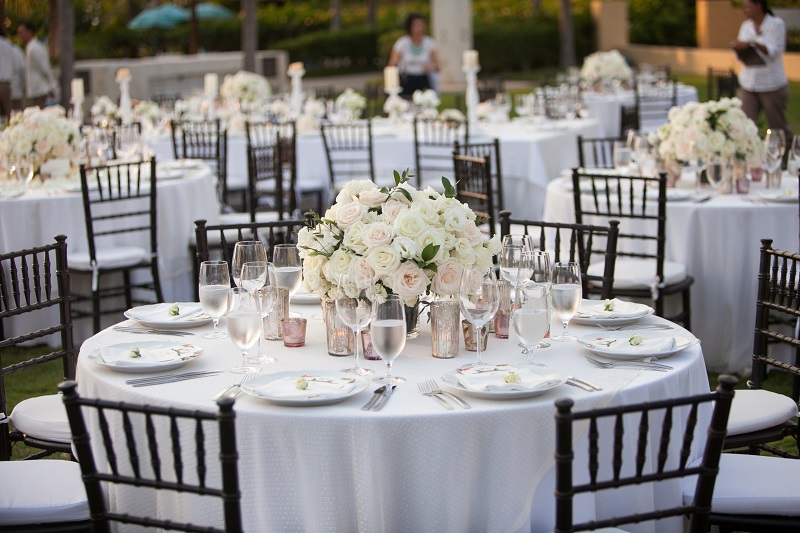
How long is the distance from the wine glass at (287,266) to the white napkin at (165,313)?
0.35 m

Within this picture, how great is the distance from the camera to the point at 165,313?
13.9 ft

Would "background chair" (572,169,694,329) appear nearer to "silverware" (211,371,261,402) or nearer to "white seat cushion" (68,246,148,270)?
"white seat cushion" (68,246,148,270)

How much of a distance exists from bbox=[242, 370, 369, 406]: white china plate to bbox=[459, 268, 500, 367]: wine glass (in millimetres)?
370

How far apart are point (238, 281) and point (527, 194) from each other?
6339 millimetres

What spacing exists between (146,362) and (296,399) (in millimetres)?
645

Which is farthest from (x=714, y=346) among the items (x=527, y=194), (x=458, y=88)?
(x=458, y=88)

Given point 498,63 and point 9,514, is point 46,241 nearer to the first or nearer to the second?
point 9,514

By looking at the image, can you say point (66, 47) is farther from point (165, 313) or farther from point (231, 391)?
point (231, 391)

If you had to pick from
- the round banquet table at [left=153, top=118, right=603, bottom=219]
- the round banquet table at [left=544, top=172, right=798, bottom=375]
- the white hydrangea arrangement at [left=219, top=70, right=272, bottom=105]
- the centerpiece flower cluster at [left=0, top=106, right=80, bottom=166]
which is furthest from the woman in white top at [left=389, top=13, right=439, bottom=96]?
the round banquet table at [left=544, top=172, right=798, bottom=375]

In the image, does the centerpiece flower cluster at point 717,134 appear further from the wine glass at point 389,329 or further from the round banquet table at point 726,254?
the wine glass at point 389,329

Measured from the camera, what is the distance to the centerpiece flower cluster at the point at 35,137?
7.72m

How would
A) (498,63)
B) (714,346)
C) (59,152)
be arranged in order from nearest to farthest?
(714,346)
(59,152)
(498,63)

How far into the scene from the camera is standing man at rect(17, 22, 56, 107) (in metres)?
15.2

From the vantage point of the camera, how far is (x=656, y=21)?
33188 mm
